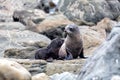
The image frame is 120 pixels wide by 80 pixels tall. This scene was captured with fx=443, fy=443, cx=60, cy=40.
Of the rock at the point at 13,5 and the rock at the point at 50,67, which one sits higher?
the rock at the point at 50,67

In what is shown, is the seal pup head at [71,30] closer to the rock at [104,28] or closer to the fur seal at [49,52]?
the fur seal at [49,52]

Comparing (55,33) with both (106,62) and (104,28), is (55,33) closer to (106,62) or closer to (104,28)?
(104,28)

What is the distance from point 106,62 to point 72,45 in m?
7.00

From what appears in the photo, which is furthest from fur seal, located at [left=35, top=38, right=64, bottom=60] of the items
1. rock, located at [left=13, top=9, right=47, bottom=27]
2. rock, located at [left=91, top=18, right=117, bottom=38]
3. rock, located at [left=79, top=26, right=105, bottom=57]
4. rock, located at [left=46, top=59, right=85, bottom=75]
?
rock, located at [left=13, top=9, right=47, bottom=27]

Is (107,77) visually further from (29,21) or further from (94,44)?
(29,21)

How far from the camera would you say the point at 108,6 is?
25.0 metres

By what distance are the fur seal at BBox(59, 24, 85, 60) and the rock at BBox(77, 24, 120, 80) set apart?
6.40 metres

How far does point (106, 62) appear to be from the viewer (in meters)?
5.21

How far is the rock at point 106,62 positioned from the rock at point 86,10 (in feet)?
55.4

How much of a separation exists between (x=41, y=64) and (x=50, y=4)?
21.0 meters

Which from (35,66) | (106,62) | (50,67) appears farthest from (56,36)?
(106,62)

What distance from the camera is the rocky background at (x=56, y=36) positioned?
210 inches

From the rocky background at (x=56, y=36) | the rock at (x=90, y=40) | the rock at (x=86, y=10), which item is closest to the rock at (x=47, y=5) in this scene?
the rocky background at (x=56, y=36)

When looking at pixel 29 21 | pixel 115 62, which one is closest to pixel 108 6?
pixel 29 21
